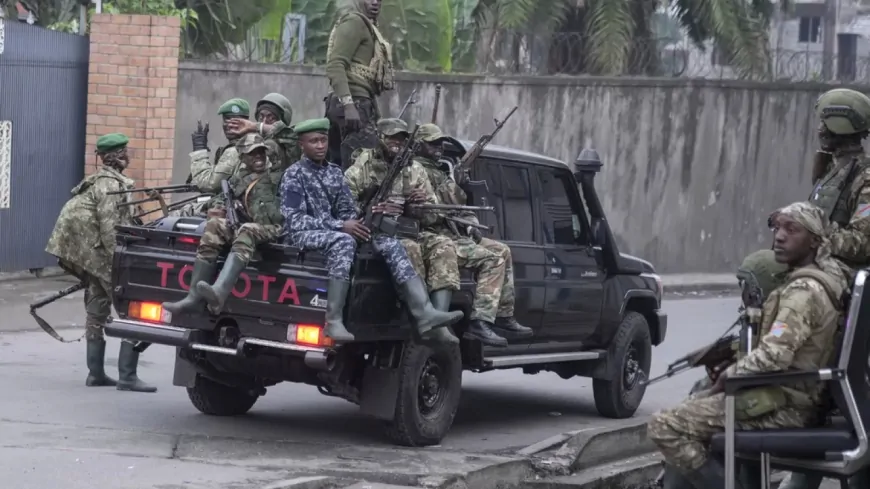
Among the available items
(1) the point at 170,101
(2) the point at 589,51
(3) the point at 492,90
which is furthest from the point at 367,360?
(2) the point at 589,51

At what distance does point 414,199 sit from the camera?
873cm

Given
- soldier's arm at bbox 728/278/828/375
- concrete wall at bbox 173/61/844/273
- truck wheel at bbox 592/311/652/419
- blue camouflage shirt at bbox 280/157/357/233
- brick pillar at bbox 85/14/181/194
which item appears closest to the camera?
soldier's arm at bbox 728/278/828/375

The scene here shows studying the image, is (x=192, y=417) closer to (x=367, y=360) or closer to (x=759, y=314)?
(x=367, y=360)

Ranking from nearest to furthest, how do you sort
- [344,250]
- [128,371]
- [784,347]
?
[784,347] → [344,250] → [128,371]

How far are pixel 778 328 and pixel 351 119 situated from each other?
3.77 metres

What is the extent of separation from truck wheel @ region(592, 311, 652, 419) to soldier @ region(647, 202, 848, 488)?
3.98 m

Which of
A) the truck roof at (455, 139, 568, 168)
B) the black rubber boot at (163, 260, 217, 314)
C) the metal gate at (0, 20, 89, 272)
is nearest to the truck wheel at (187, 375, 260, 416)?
the black rubber boot at (163, 260, 217, 314)

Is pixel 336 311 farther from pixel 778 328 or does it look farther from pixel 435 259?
pixel 778 328

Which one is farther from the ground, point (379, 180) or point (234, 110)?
point (234, 110)

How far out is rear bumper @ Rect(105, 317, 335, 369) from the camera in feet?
26.5

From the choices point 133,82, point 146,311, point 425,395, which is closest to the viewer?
point 146,311

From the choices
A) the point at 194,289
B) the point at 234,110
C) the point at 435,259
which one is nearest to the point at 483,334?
the point at 435,259

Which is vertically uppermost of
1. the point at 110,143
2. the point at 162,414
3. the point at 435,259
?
the point at 110,143

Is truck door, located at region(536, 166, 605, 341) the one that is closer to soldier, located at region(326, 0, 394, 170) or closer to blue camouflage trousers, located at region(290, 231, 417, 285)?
soldier, located at region(326, 0, 394, 170)
